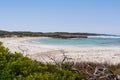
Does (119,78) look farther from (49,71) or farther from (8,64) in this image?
(8,64)

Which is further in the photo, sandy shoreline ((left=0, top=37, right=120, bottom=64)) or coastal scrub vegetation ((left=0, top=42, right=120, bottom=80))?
sandy shoreline ((left=0, top=37, right=120, bottom=64))

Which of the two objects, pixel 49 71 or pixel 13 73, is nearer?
pixel 13 73

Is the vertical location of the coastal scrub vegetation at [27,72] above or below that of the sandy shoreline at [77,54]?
above

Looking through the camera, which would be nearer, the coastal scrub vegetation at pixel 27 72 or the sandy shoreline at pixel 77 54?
the coastal scrub vegetation at pixel 27 72

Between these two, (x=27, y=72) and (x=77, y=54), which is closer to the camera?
(x=27, y=72)

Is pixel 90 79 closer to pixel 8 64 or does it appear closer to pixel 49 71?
pixel 49 71

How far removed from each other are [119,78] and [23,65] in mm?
2073

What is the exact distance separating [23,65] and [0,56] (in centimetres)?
60

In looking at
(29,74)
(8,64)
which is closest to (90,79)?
(29,74)

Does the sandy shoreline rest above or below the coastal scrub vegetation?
below

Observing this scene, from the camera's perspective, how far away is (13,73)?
755 centimetres

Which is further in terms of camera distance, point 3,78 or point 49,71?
point 49,71

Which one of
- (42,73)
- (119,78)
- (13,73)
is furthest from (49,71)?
(119,78)

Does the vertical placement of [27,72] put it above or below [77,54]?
above
